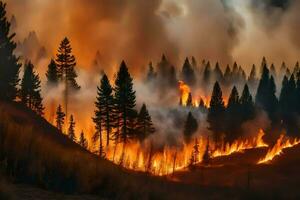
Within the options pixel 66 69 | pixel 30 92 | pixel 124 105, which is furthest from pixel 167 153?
pixel 30 92

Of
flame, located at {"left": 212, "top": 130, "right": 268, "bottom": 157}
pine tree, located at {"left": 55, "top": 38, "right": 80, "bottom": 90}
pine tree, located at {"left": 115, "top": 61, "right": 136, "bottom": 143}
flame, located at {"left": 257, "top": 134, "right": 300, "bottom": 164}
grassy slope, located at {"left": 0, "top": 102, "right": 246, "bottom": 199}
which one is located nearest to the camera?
grassy slope, located at {"left": 0, "top": 102, "right": 246, "bottom": 199}

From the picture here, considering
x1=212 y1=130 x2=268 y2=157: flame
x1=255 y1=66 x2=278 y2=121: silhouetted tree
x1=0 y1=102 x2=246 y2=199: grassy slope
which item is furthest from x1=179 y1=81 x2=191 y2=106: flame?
x1=0 y1=102 x2=246 y2=199: grassy slope

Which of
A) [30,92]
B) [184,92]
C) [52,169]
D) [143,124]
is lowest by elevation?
[52,169]

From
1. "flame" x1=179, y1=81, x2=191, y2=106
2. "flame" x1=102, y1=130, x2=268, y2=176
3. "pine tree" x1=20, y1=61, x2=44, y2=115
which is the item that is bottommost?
"flame" x1=102, y1=130, x2=268, y2=176

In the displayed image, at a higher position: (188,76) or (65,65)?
(188,76)

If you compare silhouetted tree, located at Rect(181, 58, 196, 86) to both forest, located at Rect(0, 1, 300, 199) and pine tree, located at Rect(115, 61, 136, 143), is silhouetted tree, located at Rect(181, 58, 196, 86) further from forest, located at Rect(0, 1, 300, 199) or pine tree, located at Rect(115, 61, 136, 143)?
pine tree, located at Rect(115, 61, 136, 143)

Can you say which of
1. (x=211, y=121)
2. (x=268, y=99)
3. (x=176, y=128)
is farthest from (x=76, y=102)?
(x=268, y=99)

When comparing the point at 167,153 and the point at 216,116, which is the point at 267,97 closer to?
the point at 216,116

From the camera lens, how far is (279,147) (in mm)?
113438

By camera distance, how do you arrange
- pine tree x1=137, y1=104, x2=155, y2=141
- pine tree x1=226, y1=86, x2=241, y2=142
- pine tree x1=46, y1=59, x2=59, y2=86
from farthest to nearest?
pine tree x1=226, y1=86, x2=241, y2=142 → pine tree x1=46, y1=59, x2=59, y2=86 → pine tree x1=137, y1=104, x2=155, y2=141

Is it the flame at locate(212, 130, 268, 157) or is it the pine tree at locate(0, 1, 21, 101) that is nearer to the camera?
the pine tree at locate(0, 1, 21, 101)

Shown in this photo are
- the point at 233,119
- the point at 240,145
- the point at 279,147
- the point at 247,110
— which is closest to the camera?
the point at 279,147

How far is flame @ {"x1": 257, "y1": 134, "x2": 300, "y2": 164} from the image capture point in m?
103

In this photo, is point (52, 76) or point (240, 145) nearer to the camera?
point (52, 76)
